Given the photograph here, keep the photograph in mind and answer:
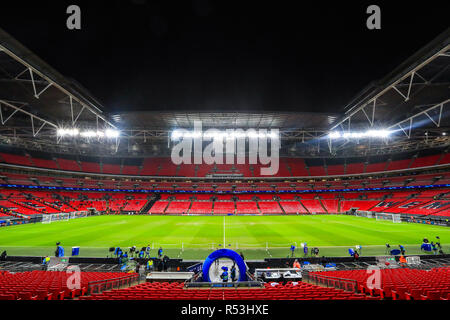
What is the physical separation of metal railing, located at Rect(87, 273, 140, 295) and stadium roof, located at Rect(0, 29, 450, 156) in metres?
14.1

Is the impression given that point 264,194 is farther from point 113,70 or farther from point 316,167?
point 113,70

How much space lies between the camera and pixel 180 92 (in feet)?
58.4

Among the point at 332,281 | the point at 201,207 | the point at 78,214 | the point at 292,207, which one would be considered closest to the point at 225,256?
the point at 332,281

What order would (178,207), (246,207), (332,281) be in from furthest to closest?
(246,207) → (178,207) → (332,281)

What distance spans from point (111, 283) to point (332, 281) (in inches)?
367

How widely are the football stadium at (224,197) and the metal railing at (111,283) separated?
7 centimetres

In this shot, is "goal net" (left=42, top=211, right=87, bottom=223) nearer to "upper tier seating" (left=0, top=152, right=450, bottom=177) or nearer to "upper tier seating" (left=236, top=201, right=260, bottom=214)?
"upper tier seating" (left=0, top=152, right=450, bottom=177)

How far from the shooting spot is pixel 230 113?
2752 cm

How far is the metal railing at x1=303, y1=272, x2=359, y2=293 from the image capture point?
25.3 ft

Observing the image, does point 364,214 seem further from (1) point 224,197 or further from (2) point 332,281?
(2) point 332,281

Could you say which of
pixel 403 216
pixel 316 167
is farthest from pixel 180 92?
pixel 316 167

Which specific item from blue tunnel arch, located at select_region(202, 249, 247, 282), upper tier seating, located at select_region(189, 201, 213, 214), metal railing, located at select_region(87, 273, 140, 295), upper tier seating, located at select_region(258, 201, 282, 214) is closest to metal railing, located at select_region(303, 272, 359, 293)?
blue tunnel arch, located at select_region(202, 249, 247, 282)
